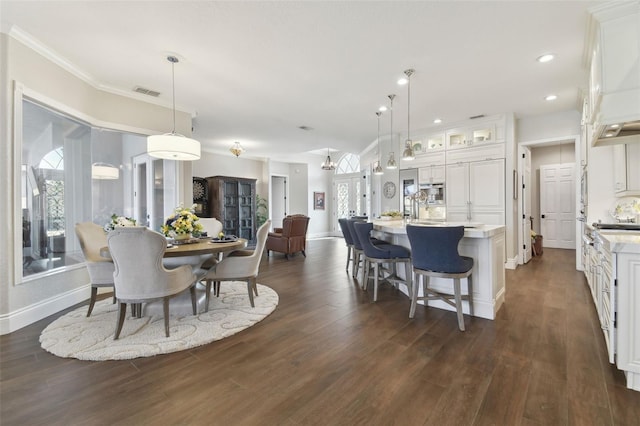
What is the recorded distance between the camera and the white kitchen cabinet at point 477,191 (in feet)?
17.4

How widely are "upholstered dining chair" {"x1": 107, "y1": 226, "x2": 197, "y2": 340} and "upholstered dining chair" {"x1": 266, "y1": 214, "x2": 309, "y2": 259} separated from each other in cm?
380

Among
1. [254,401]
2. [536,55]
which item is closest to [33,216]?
[254,401]

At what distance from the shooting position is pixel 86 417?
1.56 meters

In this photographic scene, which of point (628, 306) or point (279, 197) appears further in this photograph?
point (279, 197)

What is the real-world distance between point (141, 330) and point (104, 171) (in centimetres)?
274

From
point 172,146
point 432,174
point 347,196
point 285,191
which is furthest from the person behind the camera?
point 347,196

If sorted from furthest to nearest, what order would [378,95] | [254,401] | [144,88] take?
[378,95] → [144,88] → [254,401]

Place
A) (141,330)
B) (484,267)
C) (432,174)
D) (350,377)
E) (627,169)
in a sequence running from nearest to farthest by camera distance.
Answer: (350,377), (141,330), (484,267), (627,169), (432,174)

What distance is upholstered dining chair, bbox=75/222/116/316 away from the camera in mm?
2896

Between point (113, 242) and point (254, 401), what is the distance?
1.70m

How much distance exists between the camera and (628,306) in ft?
5.82

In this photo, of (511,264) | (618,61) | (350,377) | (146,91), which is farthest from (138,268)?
(511,264)

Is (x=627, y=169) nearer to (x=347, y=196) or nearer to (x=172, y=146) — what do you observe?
(x=172, y=146)

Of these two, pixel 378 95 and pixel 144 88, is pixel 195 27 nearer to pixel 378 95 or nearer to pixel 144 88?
pixel 144 88
